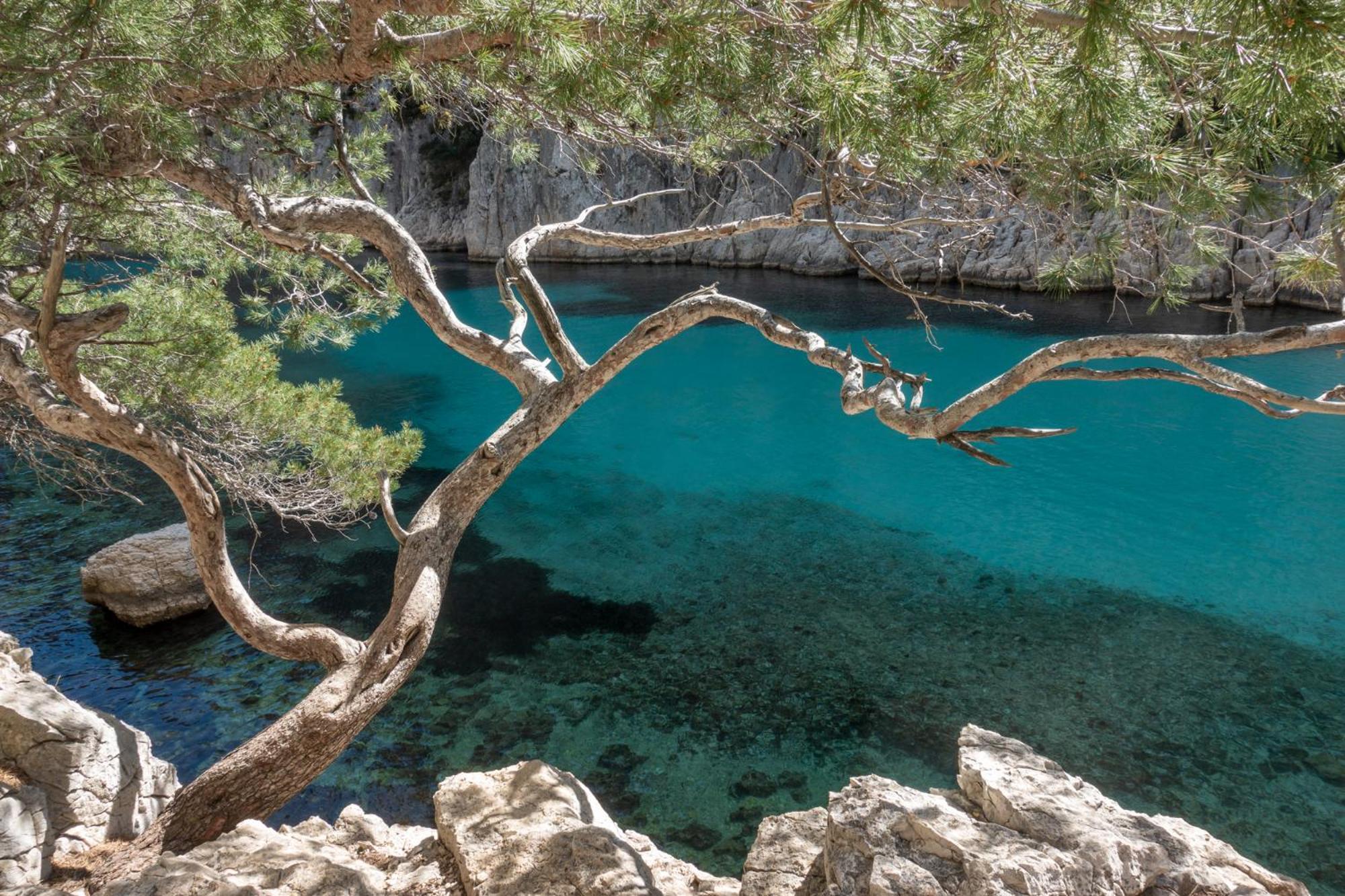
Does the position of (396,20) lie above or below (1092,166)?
above

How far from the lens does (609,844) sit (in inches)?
99.0

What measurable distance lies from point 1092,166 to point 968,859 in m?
2.07

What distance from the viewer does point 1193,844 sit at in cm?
251

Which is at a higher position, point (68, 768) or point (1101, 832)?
point (1101, 832)

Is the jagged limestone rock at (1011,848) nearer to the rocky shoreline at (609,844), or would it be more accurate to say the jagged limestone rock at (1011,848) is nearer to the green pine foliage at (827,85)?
the rocky shoreline at (609,844)

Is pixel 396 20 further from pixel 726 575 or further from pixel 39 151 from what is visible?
pixel 726 575

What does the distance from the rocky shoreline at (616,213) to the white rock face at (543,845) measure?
15.1 m

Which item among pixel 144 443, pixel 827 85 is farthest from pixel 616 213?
pixel 827 85

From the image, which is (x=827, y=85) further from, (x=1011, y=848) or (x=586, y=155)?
(x=586, y=155)

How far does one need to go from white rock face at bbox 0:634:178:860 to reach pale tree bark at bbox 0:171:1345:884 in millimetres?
562

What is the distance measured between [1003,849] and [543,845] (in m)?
1.24

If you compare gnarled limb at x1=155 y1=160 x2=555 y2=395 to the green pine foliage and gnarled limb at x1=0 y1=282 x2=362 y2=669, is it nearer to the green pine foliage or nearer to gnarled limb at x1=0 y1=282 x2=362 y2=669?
the green pine foliage

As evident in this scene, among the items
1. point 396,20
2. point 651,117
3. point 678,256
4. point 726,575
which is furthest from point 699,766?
point 678,256

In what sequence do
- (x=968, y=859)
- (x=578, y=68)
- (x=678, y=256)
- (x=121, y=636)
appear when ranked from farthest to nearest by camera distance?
(x=678, y=256) < (x=121, y=636) < (x=578, y=68) < (x=968, y=859)
